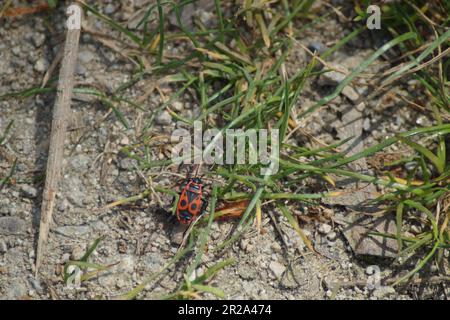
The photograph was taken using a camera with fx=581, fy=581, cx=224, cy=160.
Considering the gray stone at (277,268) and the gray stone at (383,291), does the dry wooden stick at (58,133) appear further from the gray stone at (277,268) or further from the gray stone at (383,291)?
the gray stone at (383,291)

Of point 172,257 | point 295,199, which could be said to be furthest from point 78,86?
point 295,199

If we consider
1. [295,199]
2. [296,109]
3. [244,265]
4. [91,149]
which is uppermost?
[296,109]

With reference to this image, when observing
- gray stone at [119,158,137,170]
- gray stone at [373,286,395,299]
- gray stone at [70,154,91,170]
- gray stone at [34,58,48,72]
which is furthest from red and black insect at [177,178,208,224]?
gray stone at [34,58,48,72]

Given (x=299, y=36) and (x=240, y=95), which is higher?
(x=299, y=36)

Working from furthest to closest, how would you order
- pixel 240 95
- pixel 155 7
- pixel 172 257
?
pixel 155 7 < pixel 240 95 < pixel 172 257

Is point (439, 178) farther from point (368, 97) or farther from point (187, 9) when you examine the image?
point (187, 9)

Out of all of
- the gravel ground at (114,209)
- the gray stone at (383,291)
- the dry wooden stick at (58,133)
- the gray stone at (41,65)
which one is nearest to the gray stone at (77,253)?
the gravel ground at (114,209)

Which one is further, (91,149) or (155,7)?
(155,7)

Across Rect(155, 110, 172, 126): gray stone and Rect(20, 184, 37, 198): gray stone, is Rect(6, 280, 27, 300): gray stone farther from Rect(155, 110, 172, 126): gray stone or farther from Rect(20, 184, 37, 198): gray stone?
Rect(155, 110, 172, 126): gray stone
